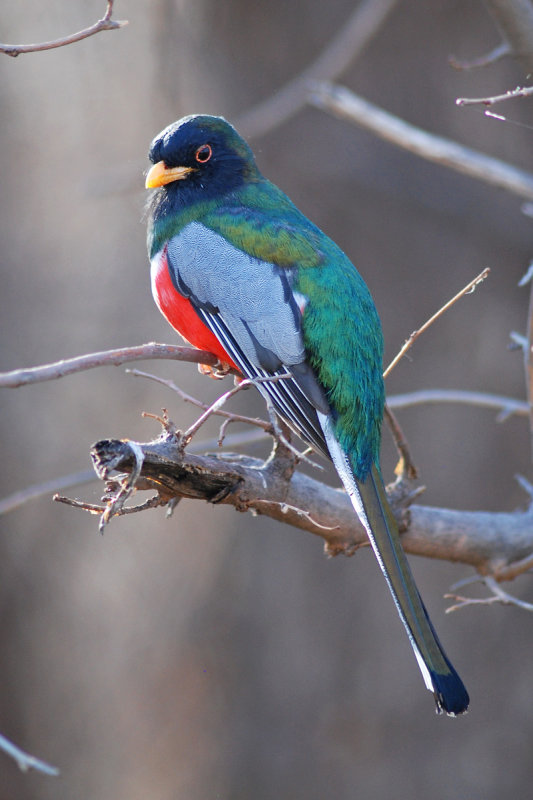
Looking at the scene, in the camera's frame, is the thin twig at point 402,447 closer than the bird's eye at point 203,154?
Yes

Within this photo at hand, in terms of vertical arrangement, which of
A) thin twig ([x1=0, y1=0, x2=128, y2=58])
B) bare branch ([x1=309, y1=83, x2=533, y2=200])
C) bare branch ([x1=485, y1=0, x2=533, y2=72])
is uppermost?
thin twig ([x1=0, y1=0, x2=128, y2=58])

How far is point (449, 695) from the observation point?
8.04 ft

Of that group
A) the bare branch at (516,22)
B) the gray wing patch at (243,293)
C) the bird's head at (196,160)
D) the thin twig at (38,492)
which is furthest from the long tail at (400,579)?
the bare branch at (516,22)

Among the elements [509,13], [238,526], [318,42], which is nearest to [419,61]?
[318,42]

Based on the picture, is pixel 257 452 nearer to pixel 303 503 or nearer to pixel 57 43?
pixel 303 503

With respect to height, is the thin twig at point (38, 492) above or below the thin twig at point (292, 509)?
below

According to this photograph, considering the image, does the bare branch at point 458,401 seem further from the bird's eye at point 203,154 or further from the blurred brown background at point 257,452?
the blurred brown background at point 257,452

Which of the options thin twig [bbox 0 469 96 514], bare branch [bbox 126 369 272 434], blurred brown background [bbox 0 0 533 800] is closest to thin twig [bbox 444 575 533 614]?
bare branch [bbox 126 369 272 434]

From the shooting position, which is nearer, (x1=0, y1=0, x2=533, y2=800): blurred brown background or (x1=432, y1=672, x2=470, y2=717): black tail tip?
(x1=432, y1=672, x2=470, y2=717): black tail tip

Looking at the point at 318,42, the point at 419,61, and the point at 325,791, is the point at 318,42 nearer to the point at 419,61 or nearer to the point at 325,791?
the point at 419,61

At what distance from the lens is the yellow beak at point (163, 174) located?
A: 3400 millimetres

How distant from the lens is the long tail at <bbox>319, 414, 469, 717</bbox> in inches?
97.0

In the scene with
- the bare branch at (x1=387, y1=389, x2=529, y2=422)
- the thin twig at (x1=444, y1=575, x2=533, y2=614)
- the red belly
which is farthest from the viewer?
the bare branch at (x1=387, y1=389, x2=529, y2=422)

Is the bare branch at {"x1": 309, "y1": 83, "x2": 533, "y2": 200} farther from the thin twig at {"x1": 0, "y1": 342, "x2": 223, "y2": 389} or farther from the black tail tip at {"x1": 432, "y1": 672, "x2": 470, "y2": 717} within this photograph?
the black tail tip at {"x1": 432, "y1": 672, "x2": 470, "y2": 717}
